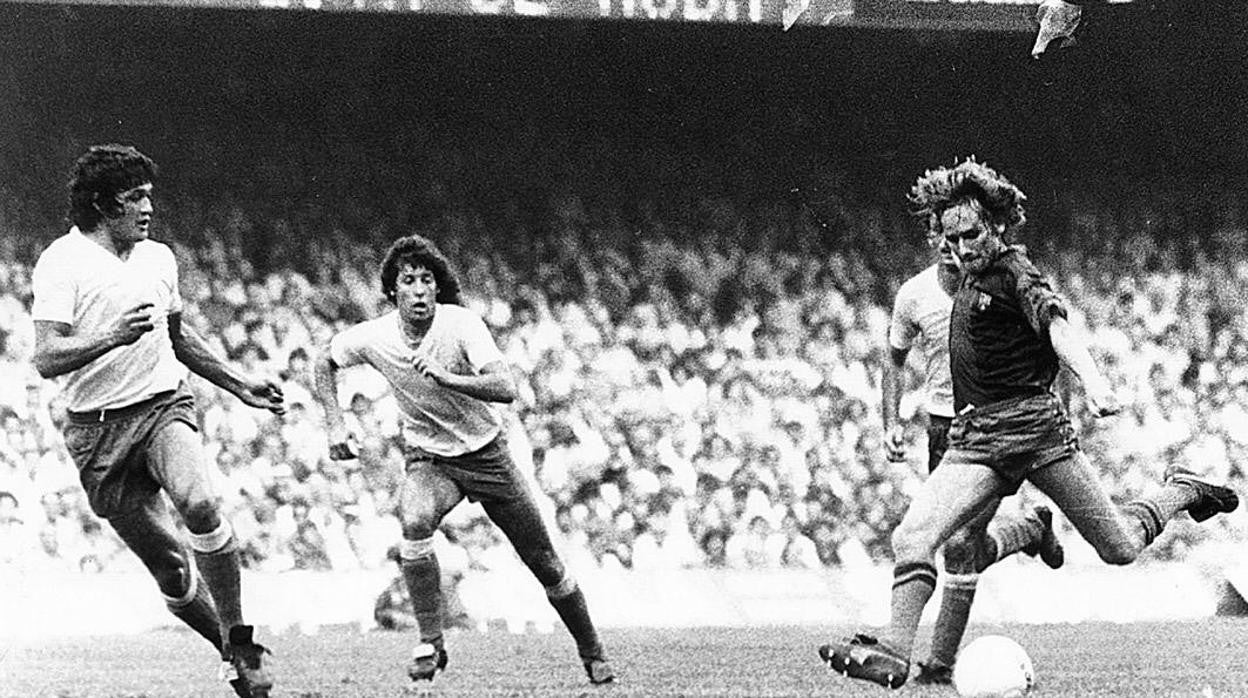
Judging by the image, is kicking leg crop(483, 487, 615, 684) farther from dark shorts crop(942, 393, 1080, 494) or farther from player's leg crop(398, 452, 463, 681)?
dark shorts crop(942, 393, 1080, 494)

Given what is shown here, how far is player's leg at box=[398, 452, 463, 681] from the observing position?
19.8 ft

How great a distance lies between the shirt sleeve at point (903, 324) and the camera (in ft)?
21.4

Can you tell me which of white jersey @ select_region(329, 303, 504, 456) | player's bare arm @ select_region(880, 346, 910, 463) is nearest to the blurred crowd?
player's bare arm @ select_region(880, 346, 910, 463)

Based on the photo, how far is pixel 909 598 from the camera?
5316 millimetres

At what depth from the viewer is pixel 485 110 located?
21.4ft

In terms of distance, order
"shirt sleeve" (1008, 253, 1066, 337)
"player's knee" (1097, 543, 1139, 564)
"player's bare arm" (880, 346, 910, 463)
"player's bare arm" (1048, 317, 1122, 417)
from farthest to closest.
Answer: "player's bare arm" (880, 346, 910, 463) → "player's knee" (1097, 543, 1139, 564) → "shirt sleeve" (1008, 253, 1066, 337) → "player's bare arm" (1048, 317, 1122, 417)

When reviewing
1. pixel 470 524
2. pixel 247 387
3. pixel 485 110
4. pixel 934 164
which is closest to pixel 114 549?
pixel 247 387

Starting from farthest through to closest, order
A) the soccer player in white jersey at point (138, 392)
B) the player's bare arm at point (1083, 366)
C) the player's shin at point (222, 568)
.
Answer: the player's shin at point (222, 568) → the soccer player in white jersey at point (138, 392) → the player's bare arm at point (1083, 366)

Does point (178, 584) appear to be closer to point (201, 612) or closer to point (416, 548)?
point (201, 612)

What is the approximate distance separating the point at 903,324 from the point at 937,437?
52 centimetres

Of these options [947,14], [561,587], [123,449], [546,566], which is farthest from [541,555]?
[947,14]

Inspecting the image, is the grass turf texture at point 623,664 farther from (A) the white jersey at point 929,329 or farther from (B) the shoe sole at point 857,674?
(A) the white jersey at point 929,329

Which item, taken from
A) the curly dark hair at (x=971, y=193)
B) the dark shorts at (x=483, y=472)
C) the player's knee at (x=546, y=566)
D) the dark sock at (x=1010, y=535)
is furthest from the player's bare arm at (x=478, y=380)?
the dark sock at (x=1010, y=535)

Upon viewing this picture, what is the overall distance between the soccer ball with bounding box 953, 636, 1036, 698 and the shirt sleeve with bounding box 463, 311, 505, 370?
7.22ft
